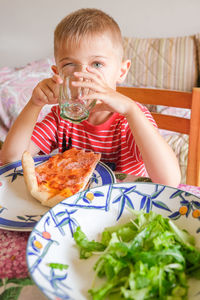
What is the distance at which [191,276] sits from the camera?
462 millimetres

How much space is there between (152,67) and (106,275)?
9.38ft

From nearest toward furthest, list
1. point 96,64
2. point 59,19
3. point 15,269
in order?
1. point 15,269
2. point 96,64
3. point 59,19

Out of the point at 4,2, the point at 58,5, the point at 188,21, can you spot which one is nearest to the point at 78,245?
the point at 188,21

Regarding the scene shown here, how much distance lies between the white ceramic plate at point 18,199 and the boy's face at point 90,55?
341 millimetres

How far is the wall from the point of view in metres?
3.15

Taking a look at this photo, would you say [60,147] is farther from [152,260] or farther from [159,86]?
[159,86]

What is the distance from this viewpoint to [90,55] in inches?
38.7

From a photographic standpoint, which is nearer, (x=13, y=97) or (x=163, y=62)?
(x=13, y=97)

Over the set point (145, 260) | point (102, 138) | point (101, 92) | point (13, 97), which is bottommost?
point (13, 97)

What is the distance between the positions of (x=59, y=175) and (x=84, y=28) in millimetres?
524

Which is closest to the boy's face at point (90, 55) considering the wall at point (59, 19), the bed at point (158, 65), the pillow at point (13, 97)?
the pillow at point (13, 97)

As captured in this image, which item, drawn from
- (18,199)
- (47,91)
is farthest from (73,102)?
(18,199)

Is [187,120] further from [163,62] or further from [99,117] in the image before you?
[163,62]

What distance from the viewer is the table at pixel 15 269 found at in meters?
0.49
